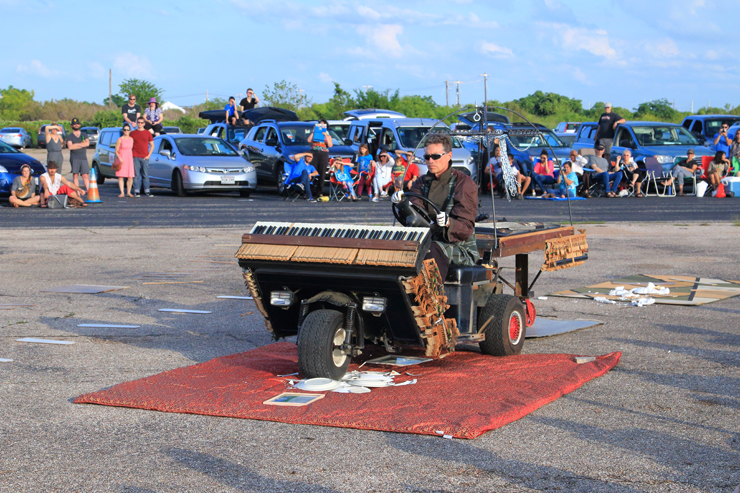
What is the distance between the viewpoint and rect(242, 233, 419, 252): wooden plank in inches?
238

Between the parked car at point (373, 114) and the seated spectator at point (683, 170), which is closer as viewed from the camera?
the seated spectator at point (683, 170)

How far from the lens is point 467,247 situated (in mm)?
7164

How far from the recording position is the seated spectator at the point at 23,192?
20922 millimetres

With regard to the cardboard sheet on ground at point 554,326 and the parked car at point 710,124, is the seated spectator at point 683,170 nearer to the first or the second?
the parked car at point 710,124

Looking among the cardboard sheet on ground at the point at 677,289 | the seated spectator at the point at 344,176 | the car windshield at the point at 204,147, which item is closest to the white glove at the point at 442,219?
the cardboard sheet on ground at the point at 677,289

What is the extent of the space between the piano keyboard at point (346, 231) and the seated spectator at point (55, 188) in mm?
15549

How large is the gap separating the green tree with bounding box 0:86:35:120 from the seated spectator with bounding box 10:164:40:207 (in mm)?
69835

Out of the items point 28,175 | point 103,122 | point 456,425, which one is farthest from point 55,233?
point 103,122

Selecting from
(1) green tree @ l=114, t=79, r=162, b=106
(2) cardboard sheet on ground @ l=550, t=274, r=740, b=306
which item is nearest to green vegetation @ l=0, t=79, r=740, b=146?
(1) green tree @ l=114, t=79, r=162, b=106

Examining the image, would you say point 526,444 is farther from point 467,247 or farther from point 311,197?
point 311,197

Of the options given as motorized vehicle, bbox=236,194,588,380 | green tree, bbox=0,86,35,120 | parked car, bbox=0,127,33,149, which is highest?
green tree, bbox=0,86,35,120

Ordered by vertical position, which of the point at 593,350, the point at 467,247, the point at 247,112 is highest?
the point at 247,112

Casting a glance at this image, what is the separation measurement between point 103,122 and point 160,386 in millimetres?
67610

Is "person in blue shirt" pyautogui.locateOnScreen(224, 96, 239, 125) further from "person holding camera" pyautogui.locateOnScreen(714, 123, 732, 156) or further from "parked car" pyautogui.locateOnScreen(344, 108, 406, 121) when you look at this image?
"person holding camera" pyautogui.locateOnScreen(714, 123, 732, 156)
